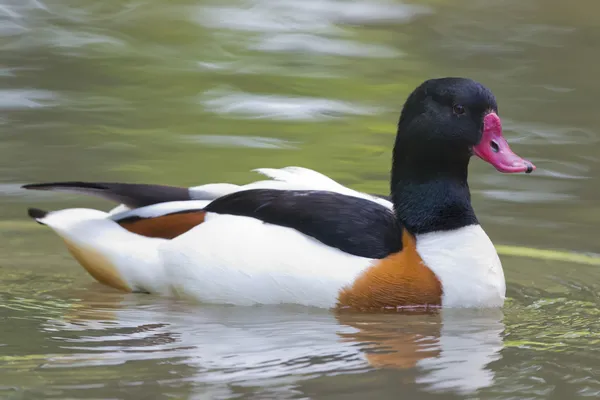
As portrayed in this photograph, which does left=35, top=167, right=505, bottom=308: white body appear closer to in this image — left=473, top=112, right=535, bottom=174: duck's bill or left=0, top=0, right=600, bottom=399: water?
left=0, top=0, right=600, bottom=399: water

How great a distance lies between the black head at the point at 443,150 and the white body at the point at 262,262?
128mm

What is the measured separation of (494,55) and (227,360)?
370 inches

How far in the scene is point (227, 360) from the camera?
20.2 feet

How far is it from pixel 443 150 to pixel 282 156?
3278mm

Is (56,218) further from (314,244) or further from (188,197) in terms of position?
(314,244)

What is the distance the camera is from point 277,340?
260 inches

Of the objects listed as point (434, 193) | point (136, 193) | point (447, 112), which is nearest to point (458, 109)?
point (447, 112)

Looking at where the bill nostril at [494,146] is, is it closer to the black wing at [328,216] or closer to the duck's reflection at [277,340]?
the black wing at [328,216]

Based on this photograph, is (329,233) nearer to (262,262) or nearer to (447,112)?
(262,262)

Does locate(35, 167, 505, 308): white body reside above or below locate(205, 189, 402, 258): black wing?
below

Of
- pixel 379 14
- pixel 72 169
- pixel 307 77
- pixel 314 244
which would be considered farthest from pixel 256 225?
pixel 379 14

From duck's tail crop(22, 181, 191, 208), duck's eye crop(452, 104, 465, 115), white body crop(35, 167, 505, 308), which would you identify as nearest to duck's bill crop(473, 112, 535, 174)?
duck's eye crop(452, 104, 465, 115)

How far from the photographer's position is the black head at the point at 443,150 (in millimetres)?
7328

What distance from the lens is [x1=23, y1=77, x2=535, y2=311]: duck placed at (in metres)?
7.10
